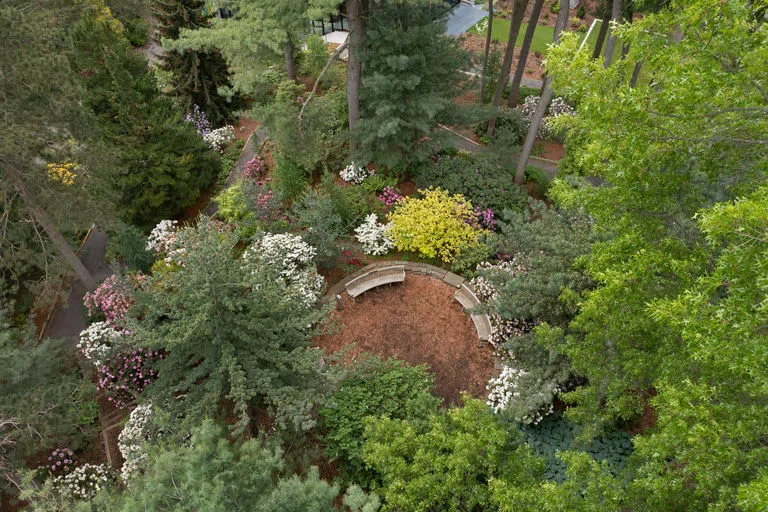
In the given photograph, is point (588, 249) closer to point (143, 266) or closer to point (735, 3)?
point (735, 3)

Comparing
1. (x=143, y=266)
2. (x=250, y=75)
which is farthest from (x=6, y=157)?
(x=250, y=75)

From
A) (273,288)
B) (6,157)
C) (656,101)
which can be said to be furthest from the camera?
(6,157)

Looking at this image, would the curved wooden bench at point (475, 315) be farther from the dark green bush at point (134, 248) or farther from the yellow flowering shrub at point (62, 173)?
the yellow flowering shrub at point (62, 173)

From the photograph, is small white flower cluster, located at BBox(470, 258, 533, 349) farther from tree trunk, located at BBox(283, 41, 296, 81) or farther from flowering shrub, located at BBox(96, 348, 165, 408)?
tree trunk, located at BBox(283, 41, 296, 81)

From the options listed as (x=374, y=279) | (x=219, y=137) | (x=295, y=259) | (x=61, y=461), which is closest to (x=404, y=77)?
(x=374, y=279)

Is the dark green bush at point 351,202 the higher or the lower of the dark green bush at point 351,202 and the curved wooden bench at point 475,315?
the higher

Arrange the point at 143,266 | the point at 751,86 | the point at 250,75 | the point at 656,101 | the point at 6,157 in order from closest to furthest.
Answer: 1. the point at 751,86
2. the point at 656,101
3. the point at 6,157
4. the point at 143,266
5. the point at 250,75

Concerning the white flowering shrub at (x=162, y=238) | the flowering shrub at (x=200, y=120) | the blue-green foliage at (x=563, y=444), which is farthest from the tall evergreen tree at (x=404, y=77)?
the blue-green foliage at (x=563, y=444)
